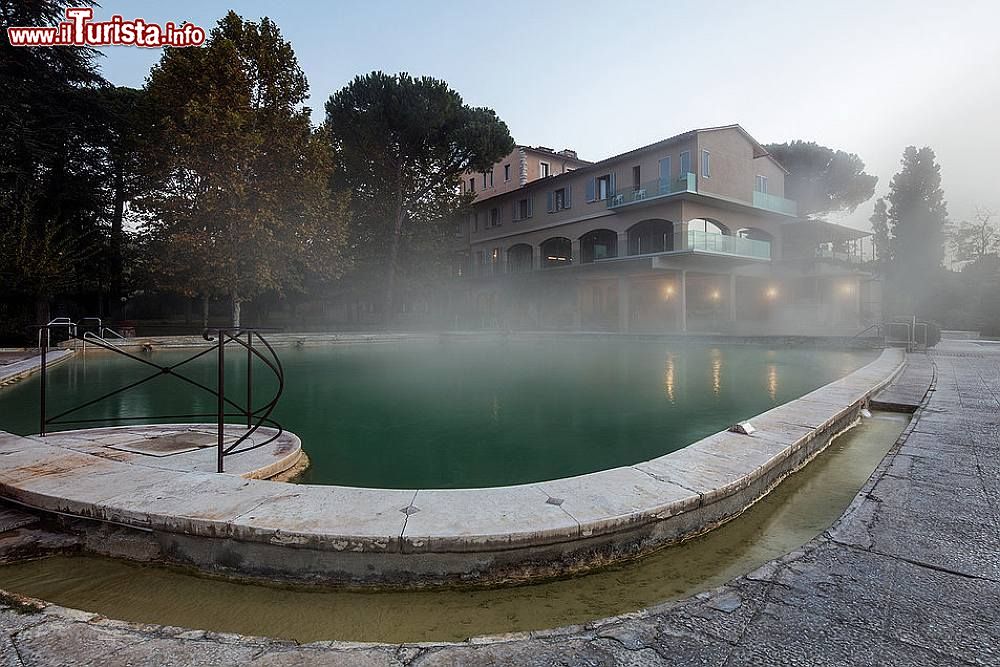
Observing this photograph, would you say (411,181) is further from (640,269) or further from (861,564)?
(861,564)

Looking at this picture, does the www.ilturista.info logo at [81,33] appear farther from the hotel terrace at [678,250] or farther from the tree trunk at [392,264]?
the hotel terrace at [678,250]

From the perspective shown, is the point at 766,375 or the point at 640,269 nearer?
the point at 766,375

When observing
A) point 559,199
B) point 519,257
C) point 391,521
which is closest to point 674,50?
point 559,199

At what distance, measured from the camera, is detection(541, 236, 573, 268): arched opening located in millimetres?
30125

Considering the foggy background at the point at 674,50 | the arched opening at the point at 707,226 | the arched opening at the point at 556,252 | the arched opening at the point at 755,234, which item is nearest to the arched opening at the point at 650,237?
the arched opening at the point at 707,226

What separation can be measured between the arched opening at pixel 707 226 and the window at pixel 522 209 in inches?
437

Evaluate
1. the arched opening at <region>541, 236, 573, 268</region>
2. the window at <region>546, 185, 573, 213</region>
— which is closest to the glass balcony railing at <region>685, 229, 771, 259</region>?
the window at <region>546, 185, 573, 213</region>

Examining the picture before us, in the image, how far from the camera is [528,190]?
102ft

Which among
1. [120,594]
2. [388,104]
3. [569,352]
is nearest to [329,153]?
[388,104]

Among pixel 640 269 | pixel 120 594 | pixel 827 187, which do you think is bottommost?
pixel 120 594

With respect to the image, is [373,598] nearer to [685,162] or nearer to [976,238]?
[685,162]

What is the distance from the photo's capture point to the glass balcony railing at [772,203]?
25.0m

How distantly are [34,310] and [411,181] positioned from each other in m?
17.8

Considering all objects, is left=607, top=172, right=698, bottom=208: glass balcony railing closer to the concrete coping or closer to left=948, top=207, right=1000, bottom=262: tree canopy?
the concrete coping
